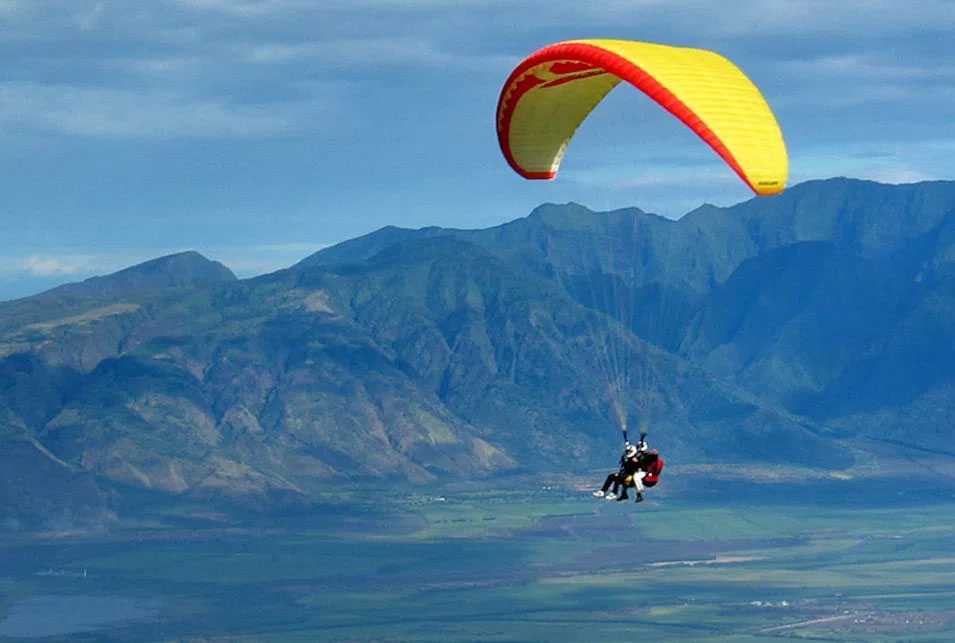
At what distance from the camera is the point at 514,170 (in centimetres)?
7462

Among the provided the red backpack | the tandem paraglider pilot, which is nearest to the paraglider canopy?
the tandem paraglider pilot

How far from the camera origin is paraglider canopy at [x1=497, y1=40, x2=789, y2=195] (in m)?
56.0

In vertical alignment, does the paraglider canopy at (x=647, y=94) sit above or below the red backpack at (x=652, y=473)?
Answer: above

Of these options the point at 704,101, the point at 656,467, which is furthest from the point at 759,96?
the point at 656,467

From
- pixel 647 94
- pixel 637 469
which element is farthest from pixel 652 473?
pixel 647 94

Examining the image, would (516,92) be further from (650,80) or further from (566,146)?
(650,80)

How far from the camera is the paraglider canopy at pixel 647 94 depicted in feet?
184

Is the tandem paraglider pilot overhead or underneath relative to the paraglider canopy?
underneath

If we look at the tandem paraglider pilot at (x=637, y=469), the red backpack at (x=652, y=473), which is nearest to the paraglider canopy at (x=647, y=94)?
A: the tandem paraglider pilot at (x=637, y=469)

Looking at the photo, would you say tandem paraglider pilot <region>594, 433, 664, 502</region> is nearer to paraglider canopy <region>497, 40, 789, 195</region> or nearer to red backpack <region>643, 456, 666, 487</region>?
red backpack <region>643, 456, 666, 487</region>

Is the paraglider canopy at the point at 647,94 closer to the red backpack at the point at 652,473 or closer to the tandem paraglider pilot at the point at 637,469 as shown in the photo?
the tandem paraglider pilot at the point at 637,469

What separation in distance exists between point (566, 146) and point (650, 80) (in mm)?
15749

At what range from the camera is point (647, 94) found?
58656 mm

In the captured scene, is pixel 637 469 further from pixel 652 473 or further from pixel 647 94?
pixel 647 94
